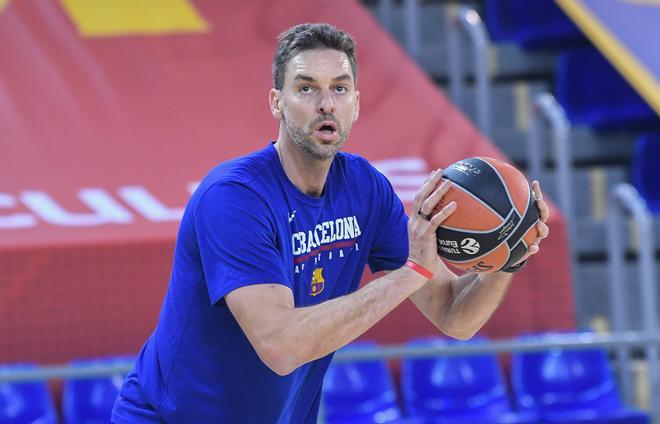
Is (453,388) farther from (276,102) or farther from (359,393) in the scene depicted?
(276,102)

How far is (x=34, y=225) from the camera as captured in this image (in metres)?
7.09

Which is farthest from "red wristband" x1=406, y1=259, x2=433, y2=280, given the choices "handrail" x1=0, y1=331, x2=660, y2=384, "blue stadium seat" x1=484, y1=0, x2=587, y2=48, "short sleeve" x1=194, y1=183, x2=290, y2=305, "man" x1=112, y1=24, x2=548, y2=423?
"blue stadium seat" x1=484, y1=0, x2=587, y2=48

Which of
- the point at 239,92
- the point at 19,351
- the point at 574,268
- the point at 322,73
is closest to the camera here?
the point at 322,73

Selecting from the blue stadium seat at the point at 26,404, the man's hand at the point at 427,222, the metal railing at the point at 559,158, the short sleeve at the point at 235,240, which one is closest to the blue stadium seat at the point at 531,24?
the metal railing at the point at 559,158

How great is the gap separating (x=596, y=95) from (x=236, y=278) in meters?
6.53

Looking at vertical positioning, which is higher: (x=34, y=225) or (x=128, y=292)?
(x=34, y=225)

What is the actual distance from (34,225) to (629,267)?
13.2 feet

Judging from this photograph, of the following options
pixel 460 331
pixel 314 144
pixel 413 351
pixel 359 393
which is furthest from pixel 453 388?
pixel 314 144

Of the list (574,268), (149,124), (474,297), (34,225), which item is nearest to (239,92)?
(149,124)

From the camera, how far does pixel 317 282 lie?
3.58 m

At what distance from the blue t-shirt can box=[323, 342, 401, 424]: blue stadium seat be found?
2919mm

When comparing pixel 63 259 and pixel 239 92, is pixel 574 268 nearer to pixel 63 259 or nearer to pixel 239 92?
pixel 239 92

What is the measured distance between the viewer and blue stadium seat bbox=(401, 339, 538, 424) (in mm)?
6809

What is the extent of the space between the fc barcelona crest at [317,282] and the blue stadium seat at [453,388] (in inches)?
129
